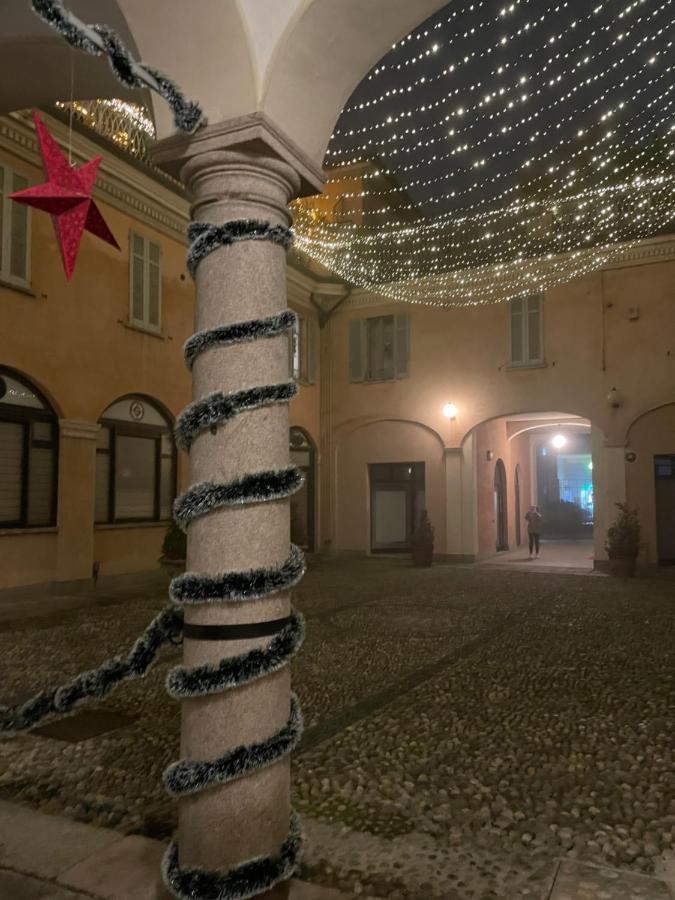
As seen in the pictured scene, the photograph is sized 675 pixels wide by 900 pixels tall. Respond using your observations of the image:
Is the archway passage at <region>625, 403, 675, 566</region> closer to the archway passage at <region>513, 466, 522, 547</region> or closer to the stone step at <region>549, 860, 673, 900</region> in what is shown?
the archway passage at <region>513, 466, 522, 547</region>

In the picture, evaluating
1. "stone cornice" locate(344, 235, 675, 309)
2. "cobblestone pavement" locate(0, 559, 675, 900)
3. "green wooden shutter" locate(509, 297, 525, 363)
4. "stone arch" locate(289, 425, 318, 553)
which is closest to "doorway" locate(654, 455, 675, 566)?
"green wooden shutter" locate(509, 297, 525, 363)

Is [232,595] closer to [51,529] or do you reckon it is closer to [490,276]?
[51,529]

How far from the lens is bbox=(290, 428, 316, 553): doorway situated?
15172mm

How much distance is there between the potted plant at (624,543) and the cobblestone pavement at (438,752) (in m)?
5.15

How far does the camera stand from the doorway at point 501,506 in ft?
56.7

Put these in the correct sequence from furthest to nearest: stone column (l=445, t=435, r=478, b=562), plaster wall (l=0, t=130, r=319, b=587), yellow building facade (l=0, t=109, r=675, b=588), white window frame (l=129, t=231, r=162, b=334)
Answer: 1. stone column (l=445, t=435, r=478, b=562)
2. white window frame (l=129, t=231, r=162, b=334)
3. yellow building facade (l=0, t=109, r=675, b=588)
4. plaster wall (l=0, t=130, r=319, b=587)

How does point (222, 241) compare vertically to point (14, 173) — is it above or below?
below

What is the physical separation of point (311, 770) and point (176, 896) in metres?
1.34

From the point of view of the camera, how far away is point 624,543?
1222 cm

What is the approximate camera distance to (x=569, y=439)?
27.2m

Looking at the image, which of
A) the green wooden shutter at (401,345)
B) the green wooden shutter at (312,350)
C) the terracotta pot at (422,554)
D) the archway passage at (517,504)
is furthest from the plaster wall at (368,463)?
the archway passage at (517,504)

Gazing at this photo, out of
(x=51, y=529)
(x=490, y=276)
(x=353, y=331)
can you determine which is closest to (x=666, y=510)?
(x=490, y=276)

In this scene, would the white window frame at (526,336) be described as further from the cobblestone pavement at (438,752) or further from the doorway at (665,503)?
the cobblestone pavement at (438,752)

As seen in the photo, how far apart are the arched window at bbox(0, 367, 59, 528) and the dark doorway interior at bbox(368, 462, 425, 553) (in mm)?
7554
